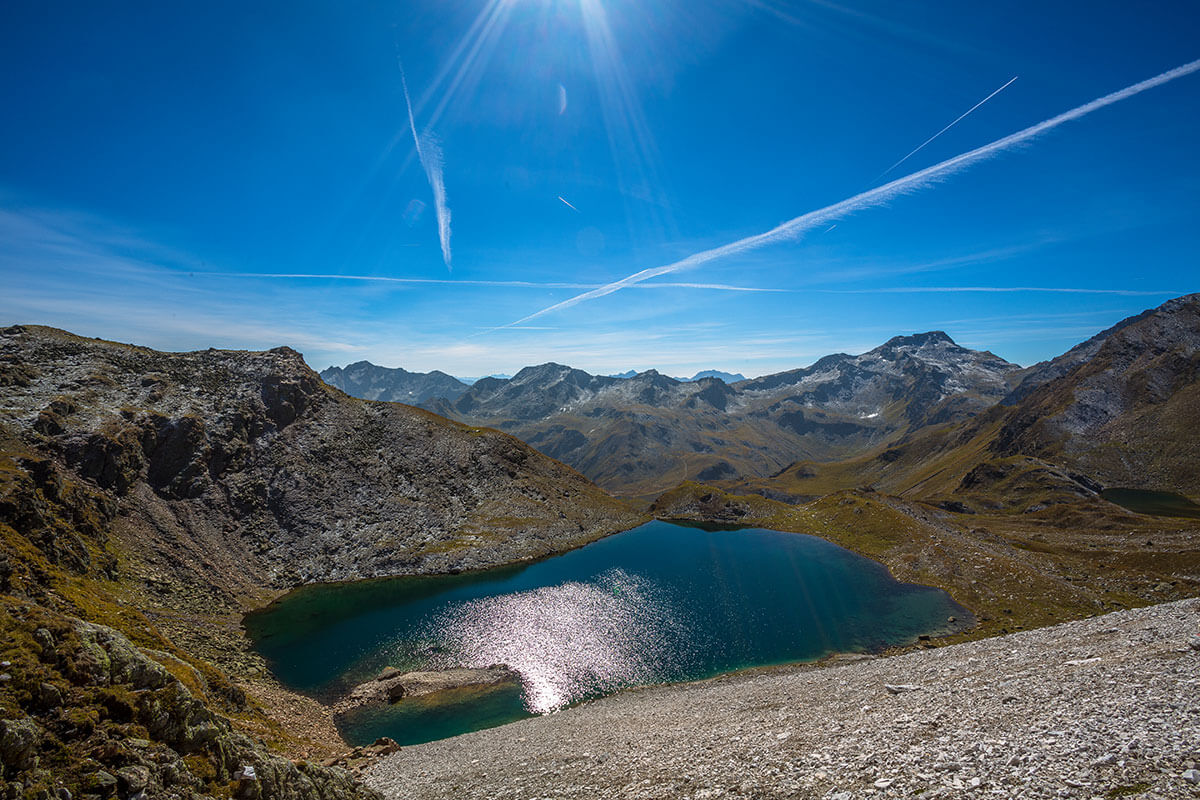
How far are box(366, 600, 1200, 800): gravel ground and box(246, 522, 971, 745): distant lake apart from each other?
14.8 metres

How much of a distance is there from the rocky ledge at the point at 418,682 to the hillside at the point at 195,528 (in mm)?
5013

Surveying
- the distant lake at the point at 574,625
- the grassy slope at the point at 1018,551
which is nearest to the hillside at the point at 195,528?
the distant lake at the point at 574,625

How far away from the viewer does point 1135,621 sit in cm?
3341

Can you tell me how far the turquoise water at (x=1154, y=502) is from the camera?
12139 cm

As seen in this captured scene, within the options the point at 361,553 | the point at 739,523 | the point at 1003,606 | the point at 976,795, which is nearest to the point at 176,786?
the point at 976,795

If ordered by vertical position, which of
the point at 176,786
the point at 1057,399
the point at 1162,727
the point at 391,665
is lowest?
the point at 391,665

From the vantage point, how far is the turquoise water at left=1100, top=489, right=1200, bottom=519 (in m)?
121

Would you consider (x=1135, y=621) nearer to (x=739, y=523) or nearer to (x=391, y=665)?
(x=391, y=665)

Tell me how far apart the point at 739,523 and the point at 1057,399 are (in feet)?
530

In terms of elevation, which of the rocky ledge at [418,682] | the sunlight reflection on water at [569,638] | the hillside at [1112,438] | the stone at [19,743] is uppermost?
the hillside at [1112,438]

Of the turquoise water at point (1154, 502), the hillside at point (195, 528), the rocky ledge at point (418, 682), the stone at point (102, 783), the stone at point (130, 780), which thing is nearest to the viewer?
the stone at point (102, 783)

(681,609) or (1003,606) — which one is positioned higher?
(1003,606)

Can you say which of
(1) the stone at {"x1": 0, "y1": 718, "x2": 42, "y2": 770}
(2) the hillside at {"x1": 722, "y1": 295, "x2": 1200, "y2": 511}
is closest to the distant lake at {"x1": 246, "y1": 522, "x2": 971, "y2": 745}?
(1) the stone at {"x1": 0, "y1": 718, "x2": 42, "y2": 770}

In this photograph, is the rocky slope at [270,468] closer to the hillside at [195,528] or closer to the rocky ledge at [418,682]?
the hillside at [195,528]
